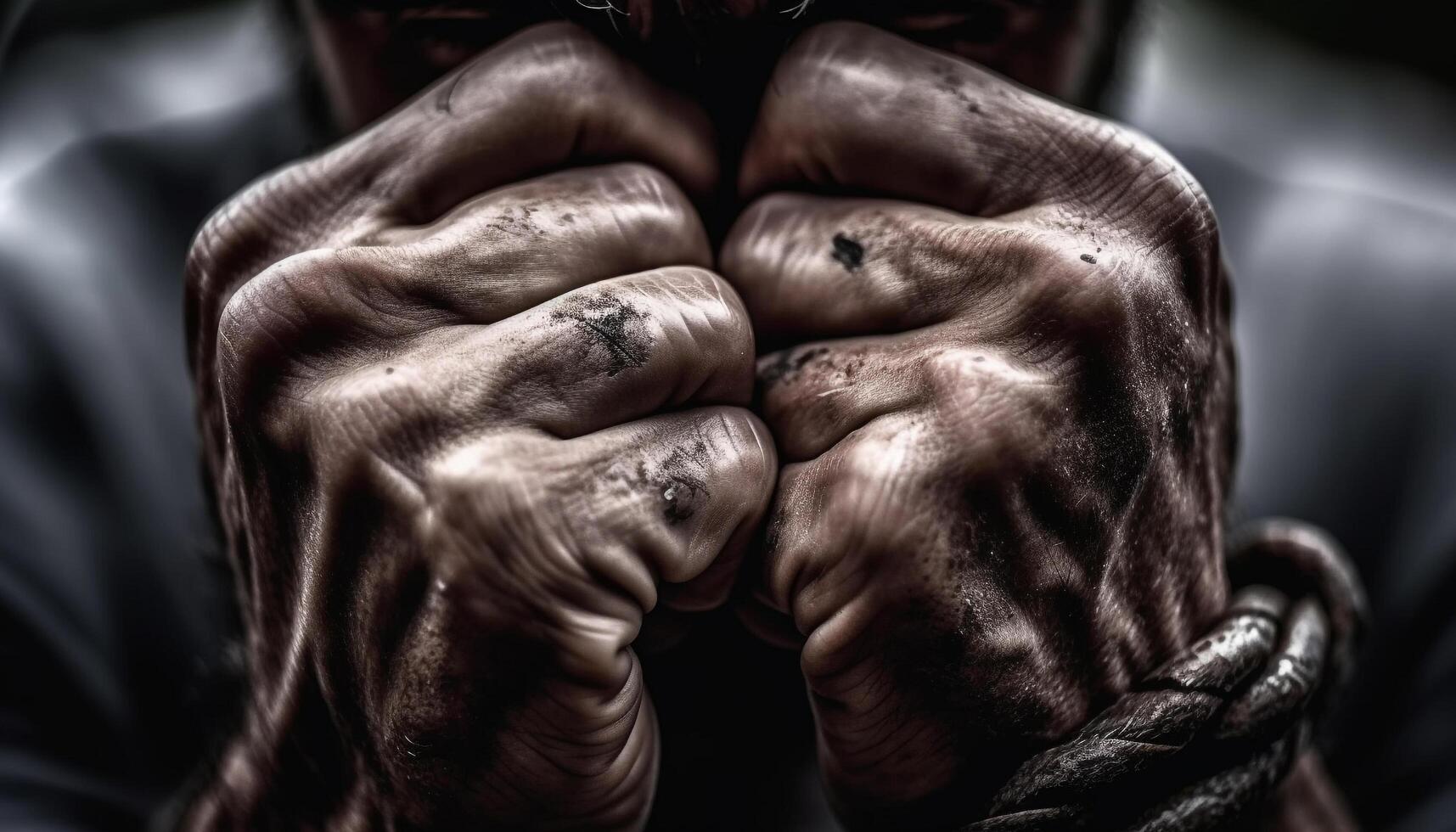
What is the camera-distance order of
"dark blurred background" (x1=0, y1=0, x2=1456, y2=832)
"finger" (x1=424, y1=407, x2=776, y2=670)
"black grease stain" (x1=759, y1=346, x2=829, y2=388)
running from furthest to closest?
"dark blurred background" (x1=0, y1=0, x2=1456, y2=832) < "black grease stain" (x1=759, y1=346, x2=829, y2=388) < "finger" (x1=424, y1=407, x2=776, y2=670)

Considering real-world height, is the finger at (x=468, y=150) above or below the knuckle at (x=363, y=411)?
above

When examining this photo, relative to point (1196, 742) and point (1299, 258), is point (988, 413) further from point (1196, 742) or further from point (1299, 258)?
point (1299, 258)

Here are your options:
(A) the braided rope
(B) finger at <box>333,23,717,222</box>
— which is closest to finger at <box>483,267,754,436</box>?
(B) finger at <box>333,23,717,222</box>

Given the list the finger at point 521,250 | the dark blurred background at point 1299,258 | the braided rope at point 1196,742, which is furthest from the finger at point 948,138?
the dark blurred background at point 1299,258

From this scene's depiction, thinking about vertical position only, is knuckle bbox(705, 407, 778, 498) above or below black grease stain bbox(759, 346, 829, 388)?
below

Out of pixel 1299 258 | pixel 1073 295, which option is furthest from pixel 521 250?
pixel 1299 258

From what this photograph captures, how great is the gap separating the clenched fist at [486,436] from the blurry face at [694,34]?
0.09 ft

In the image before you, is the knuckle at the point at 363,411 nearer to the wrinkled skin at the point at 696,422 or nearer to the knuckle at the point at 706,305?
the wrinkled skin at the point at 696,422

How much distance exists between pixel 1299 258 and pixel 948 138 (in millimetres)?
821

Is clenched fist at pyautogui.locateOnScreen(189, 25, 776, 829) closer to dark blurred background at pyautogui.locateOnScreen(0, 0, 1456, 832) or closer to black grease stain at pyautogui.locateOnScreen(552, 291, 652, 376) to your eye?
black grease stain at pyautogui.locateOnScreen(552, 291, 652, 376)

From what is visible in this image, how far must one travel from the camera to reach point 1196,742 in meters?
0.54

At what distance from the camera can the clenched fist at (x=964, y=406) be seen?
1.65ft

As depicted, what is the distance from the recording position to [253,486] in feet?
1.87

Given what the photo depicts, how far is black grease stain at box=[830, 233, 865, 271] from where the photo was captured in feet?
1.86
